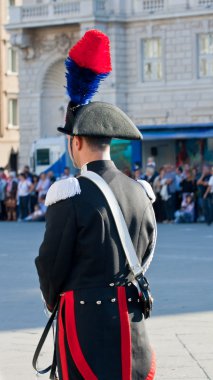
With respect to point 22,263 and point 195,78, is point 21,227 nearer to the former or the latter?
point 22,263

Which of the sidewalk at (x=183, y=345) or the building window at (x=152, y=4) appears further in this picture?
the building window at (x=152, y=4)

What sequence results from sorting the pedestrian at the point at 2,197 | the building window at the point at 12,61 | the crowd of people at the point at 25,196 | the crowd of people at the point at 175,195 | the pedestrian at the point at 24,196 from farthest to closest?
1. the building window at the point at 12,61
2. the pedestrian at the point at 2,197
3. the pedestrian at the point at 24,196
4. the crowd of people at the point at 25,196
5. the crowd of people at the point at 175,195

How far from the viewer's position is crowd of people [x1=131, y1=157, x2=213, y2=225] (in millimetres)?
34406

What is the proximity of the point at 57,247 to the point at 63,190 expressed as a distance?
0.80 feet

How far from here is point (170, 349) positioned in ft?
33.7

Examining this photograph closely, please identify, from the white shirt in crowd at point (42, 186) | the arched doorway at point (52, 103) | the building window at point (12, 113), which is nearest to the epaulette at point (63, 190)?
the white shirt in crowd at point (42, 186)

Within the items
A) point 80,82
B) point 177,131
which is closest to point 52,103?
point 177,131

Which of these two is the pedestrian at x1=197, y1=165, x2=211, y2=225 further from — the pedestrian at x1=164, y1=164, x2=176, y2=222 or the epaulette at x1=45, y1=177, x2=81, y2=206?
the epaulette at x1=45, y1=177, x2=81, y2=206

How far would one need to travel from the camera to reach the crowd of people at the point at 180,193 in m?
34.4

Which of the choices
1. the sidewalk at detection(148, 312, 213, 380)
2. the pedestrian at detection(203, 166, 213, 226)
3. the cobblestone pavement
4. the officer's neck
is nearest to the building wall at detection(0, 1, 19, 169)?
the pedestrian at detection(203, 166, 213, 226)

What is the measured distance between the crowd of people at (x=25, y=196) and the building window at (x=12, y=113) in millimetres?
30140

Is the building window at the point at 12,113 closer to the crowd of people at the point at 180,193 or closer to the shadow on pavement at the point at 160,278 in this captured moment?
the crowd of people at the point at 180,193

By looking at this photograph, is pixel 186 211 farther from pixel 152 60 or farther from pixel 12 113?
pixel 12 113

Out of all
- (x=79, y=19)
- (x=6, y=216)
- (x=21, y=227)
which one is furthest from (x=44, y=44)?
(x=21, y=227)
